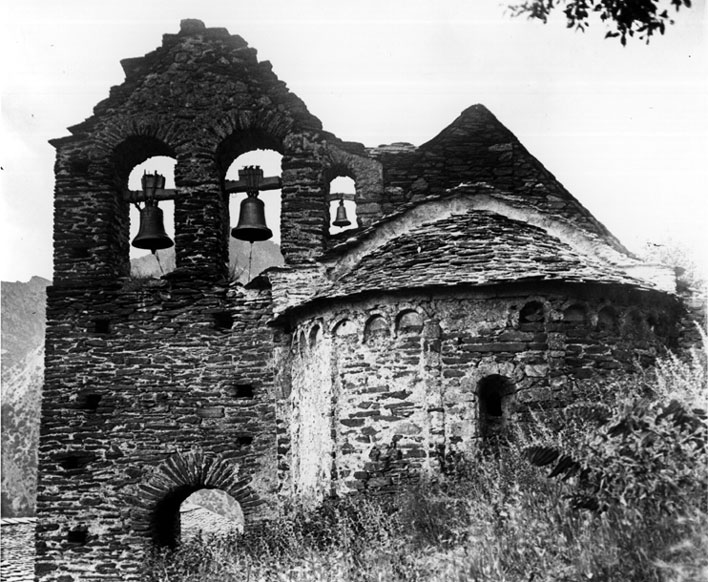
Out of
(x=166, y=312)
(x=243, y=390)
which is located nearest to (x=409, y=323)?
(x=243, y=390)

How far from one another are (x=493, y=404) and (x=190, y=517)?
12646 millimetres

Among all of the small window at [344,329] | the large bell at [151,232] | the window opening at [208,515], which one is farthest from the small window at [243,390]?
the window opening at [208,515]

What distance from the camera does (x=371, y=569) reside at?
19.1ft

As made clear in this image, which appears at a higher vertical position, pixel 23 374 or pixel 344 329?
pixel 23 374

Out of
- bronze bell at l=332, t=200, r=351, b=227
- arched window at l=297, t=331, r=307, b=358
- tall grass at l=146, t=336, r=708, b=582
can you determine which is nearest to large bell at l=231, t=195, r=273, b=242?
bronze bell at l=332, t=200, r=351, b=227

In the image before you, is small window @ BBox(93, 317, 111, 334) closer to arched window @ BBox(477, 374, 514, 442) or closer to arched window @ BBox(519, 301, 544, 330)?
arched window @ BBox(477, 374, 514, 442)

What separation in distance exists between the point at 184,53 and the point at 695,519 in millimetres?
8906

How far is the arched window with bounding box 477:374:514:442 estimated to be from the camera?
27.3 feet

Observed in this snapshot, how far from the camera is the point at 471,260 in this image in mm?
8648

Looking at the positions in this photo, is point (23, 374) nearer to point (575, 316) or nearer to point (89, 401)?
point (89, 401)

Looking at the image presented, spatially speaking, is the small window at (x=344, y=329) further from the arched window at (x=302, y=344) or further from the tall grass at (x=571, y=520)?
the tall grass at (x=571, y=520)

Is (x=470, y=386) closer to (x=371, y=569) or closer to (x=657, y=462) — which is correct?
(x=371, y=569)

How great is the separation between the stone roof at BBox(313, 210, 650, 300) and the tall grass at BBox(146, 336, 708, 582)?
5.05 feet

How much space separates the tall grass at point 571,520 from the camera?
428 cm
